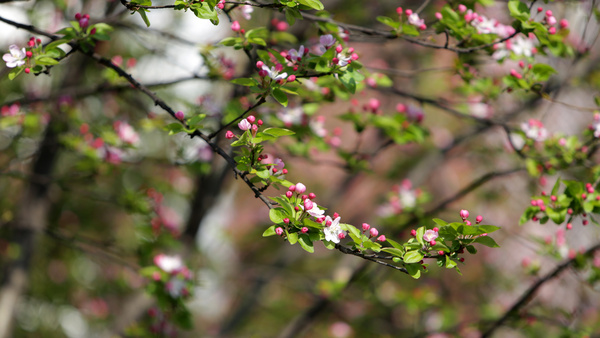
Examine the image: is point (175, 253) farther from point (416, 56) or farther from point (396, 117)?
point (416, 56)

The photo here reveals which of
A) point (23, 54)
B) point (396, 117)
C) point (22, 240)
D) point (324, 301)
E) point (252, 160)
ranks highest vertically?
point (23, 54)

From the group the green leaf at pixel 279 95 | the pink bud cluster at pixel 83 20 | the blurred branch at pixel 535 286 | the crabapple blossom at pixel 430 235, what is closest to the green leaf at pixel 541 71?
the blurred branch at pixel 535 286

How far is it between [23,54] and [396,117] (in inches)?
71.9

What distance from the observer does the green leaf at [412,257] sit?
143 centimetres

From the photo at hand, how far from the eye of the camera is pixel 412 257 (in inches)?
56.6

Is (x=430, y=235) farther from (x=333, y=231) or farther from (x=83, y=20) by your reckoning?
(x=83, y=20)

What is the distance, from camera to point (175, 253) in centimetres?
364

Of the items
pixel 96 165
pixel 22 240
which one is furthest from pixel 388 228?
pixel 22 240

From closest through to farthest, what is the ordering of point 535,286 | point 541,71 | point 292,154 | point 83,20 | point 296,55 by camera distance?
point 296,55, point 83,20, point 541,71, point 535,286, point 292,154

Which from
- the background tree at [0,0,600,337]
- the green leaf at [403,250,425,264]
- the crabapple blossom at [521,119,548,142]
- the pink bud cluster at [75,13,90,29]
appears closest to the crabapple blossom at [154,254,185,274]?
the background tree at [0,0,600,337]

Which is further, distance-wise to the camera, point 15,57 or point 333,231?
point 15,57

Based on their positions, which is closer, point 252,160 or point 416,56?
point 252,160

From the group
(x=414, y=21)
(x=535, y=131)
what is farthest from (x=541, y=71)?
(x=414, y=21)

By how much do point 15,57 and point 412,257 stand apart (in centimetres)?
150
